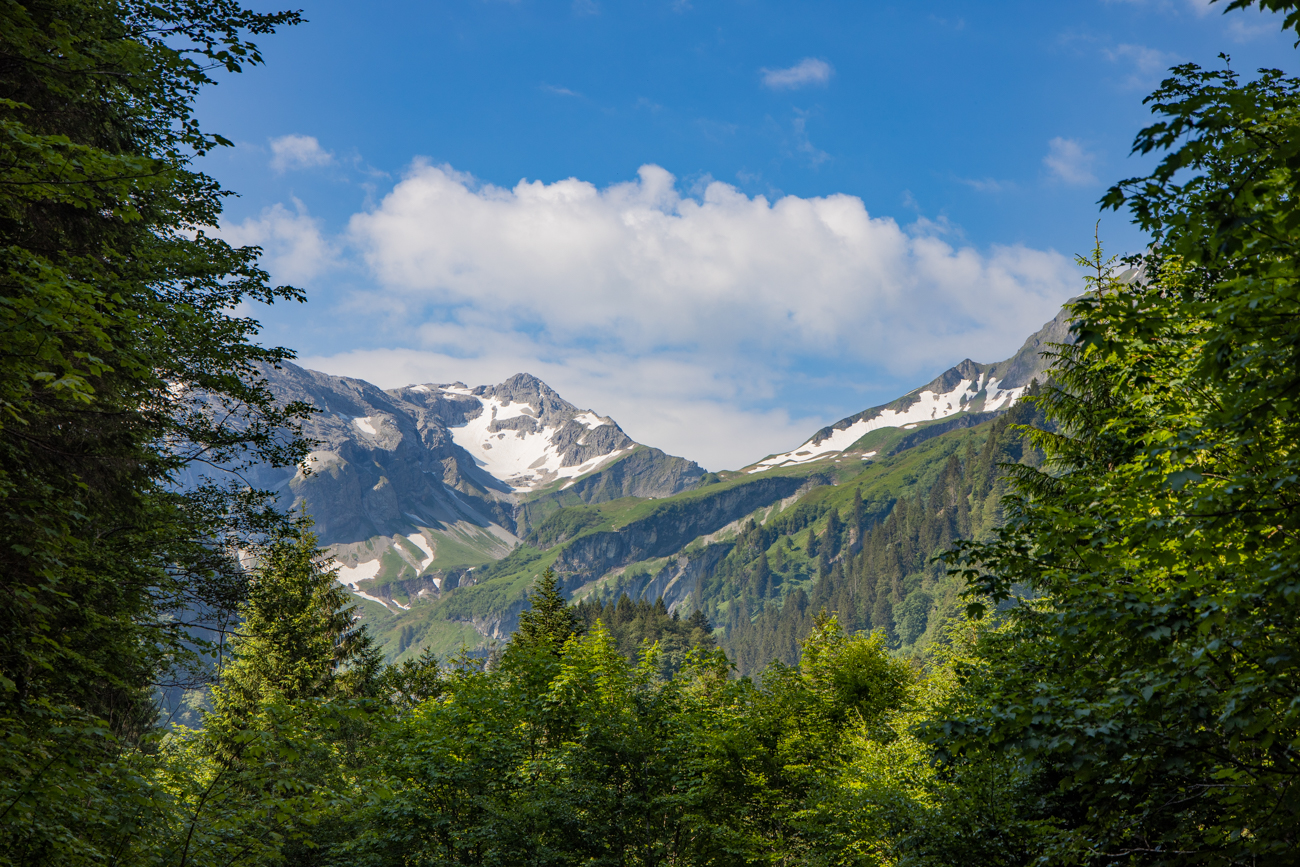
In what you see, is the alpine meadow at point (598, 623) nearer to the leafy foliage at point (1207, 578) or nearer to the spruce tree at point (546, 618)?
the leafy foliage at point (1207, 578)

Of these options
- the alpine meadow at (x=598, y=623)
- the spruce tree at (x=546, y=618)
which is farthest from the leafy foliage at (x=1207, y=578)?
the spruce tree at (x=546, y=618)

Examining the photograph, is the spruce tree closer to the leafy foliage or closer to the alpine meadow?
the alpine meadow

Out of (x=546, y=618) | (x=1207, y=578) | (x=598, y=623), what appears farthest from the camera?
(x=546, y=618)

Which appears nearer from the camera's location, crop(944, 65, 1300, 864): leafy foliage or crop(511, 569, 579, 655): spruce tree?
crop(944, 65, 1300, 864): leafy foliage

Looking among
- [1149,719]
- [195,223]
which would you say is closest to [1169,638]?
[1149,719]

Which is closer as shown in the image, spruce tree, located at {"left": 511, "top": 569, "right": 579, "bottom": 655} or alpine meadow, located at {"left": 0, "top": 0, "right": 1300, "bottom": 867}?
alpine meadow, located at {"left": 0, "top": 0, "right": 1300, "bottom": 867}

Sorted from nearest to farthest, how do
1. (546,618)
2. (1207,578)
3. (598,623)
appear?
1. (1207,578)
2. (598,623)
3. (546,618)

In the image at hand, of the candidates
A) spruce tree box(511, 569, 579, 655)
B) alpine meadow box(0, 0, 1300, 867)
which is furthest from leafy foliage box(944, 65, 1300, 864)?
spruce tree box(511, 569, 579, 655)

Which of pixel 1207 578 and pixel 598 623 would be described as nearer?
pixel 1207 578

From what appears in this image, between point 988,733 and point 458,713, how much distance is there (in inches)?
694

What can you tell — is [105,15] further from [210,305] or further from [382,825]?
[382,825]

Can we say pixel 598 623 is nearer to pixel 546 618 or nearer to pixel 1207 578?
pixel 546 618

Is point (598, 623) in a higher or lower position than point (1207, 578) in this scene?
lower

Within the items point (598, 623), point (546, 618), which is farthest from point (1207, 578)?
point (546, 618)
